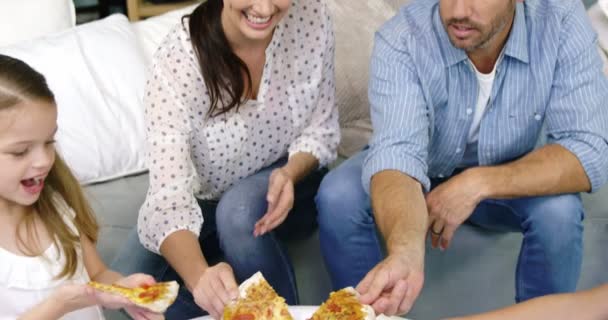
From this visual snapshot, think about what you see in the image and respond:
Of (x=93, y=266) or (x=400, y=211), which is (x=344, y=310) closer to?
(x=400, y=211)

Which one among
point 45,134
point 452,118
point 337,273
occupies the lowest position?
point 337,273

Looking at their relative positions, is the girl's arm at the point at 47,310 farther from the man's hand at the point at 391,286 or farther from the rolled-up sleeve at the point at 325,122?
the rolled-up sleeve at the point at 325,122

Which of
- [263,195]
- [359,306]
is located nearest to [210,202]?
[263,195]

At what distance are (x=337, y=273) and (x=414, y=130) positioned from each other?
12.4 inches

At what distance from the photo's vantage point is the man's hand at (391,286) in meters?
1.43

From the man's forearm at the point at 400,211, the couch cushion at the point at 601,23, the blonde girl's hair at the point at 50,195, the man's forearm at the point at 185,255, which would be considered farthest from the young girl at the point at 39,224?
the couch cushion at the point at 601,23

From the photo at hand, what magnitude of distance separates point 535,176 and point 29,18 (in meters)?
1.30

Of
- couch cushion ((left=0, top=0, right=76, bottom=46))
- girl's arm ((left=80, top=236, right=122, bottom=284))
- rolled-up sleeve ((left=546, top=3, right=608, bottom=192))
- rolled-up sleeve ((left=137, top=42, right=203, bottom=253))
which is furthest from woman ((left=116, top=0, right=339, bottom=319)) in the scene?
couch cushion ((left=0, top=0, right=76, bottom=46))

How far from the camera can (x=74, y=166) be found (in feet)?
7.12

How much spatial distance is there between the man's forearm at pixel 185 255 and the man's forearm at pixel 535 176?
1.68ft

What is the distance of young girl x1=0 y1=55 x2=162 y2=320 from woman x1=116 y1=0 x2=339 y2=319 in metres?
0.15

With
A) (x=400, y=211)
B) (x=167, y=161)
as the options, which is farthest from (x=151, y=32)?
(x=400, y=211)

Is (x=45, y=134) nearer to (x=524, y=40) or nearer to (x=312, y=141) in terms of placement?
(x=312, y=141)

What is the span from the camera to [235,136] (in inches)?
73.1
